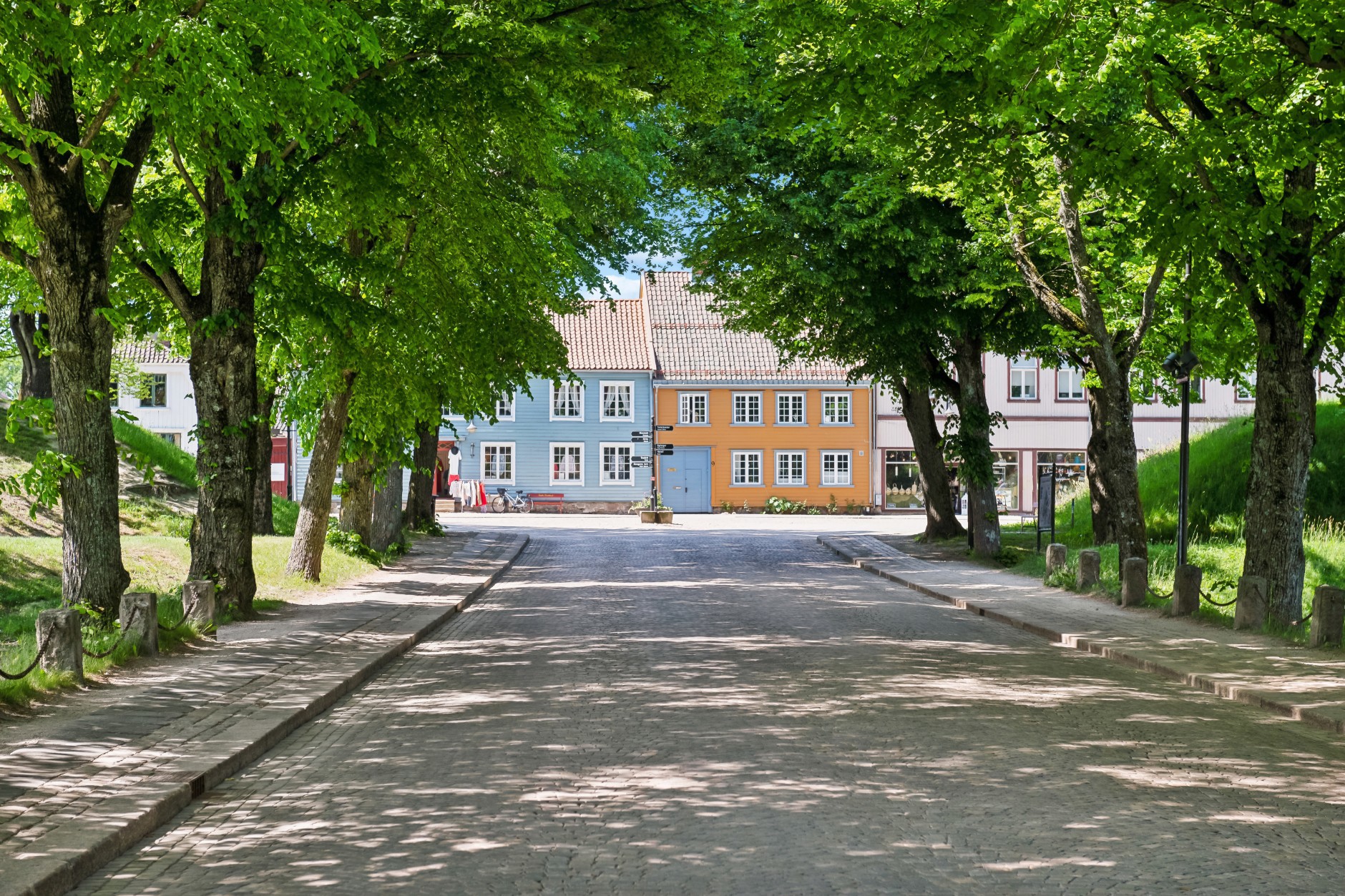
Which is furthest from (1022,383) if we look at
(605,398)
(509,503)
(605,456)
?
(509,503)

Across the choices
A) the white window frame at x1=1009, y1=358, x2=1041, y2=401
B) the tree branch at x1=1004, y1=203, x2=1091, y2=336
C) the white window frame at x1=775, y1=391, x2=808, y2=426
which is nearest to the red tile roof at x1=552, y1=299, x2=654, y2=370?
the white window frame at x1=775, y1=391, x2=808, y2=426

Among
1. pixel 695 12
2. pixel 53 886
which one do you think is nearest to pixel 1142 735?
pixel 53 886

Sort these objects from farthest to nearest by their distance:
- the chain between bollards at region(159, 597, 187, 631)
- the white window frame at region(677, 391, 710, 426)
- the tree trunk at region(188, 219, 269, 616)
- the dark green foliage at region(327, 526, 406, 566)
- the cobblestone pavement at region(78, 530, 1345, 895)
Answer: the white window frame at region(677, 391, 710, 426), the dark green foliage at region(327, 526, 406, 566), the tree trunk at region(188, 219, 269, 616), the chain between bollards at region(159, 597, 187, 631), the cobblestone pavement at region(78, 530, 1345, 895)

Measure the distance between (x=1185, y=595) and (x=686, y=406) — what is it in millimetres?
51201

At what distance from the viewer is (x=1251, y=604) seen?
612 inches

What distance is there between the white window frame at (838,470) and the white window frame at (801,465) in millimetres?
810

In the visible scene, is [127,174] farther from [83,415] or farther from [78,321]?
[83,415]

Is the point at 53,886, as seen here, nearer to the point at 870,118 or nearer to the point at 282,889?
the point at 282,889

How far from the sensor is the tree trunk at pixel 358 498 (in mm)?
25812

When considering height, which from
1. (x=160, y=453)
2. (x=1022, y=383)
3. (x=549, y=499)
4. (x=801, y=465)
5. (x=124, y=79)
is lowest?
(x=549, y=499)

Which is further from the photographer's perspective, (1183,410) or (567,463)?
(567,463)

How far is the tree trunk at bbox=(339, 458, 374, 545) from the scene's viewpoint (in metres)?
25.8

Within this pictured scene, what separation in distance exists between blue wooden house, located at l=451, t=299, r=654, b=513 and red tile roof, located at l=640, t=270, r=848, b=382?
184cm

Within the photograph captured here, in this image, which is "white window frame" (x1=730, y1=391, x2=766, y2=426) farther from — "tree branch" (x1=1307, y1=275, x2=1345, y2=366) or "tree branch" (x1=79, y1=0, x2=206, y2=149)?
"tree branch" (x1=79, y1=0, x2=206, y2=149)
